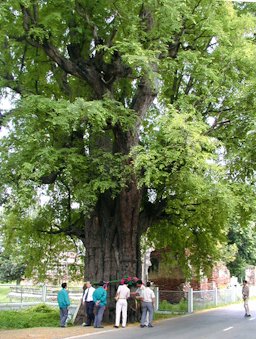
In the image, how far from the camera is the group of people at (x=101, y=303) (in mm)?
16141

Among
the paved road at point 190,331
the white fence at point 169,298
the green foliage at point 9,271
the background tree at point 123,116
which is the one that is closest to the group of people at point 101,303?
the paved road at point 190,331

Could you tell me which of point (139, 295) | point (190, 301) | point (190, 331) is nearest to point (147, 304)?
point (139, 295)

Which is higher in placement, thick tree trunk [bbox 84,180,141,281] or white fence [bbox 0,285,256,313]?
thick tree trunk [bbox 84,180,141,281]

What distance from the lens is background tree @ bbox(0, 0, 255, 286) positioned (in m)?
14.9

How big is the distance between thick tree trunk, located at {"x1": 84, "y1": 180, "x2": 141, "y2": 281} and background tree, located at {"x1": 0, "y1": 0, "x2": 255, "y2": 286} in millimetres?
43

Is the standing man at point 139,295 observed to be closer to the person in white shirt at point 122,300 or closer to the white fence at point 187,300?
the person in white shirt at point 122,300

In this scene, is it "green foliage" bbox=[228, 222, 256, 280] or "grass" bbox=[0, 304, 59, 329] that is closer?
"grass" bbox=[0, 304, 59, 329]

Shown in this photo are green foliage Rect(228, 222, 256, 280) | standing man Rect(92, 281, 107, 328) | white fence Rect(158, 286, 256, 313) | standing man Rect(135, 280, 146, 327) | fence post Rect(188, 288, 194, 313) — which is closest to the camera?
standing man Rect(92, 281, 107, 328)

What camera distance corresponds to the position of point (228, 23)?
58.9 ft

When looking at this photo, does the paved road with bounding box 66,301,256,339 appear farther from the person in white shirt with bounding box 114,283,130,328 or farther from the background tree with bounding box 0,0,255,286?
the background tree with bounding box 0,0,255,286

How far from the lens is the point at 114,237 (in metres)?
18.5

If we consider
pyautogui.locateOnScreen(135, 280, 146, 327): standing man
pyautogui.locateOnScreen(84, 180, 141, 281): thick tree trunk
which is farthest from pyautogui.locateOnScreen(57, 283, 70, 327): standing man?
pyautogui.locateOnScreen(135, 280, 146, 327): standing man

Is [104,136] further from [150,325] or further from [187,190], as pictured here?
[150,325]

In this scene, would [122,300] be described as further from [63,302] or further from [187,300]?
[187,300]
